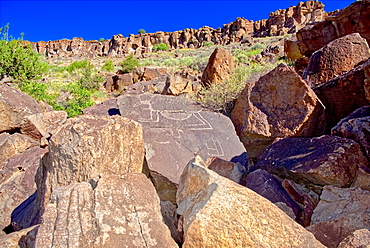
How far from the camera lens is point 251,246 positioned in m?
1.52

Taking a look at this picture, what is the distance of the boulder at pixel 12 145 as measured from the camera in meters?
4.07

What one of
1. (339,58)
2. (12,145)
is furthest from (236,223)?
(339,58)

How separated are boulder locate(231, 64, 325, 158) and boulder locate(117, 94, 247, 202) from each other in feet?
0.99

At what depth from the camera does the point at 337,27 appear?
36.7 ft

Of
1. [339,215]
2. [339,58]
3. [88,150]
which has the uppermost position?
[339,58]

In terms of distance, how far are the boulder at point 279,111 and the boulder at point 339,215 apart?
64.4 inches

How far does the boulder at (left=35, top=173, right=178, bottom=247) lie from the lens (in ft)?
5.28

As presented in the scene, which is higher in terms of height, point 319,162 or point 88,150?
point 88,150

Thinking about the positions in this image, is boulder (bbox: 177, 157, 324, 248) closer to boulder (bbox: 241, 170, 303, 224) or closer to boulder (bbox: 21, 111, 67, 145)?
boulder (bbox: 241, 170, 303, 224)

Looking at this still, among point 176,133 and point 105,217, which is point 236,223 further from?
point 176,133

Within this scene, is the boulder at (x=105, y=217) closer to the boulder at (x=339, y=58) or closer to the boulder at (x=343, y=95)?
the boulder at (x=343, y=95)

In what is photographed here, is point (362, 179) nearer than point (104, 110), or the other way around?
point (362, 179)

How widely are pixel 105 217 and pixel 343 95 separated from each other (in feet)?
11.4

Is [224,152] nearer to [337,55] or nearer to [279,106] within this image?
[279,106]
